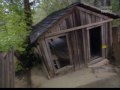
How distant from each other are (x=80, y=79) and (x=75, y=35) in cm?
268

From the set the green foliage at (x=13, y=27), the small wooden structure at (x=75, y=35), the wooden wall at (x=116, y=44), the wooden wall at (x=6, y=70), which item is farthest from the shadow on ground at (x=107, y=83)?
the green foliage at (x=13, y=27)

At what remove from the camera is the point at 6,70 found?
7648mm

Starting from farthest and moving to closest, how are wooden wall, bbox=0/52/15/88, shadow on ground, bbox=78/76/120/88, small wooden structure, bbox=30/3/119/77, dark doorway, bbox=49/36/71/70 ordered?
dark doorway, bbox=49/36/71/70 < small wooden structure, bbox=30/3/119/77 < shadow on ground, bbox=78/76/120/88 < wooden wall, bbox=0/52/15/88

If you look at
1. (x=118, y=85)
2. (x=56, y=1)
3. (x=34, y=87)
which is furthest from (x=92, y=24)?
(x=56, y=1)

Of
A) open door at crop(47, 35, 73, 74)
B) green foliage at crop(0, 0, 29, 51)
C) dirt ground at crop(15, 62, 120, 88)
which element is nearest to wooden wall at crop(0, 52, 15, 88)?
dirt ground at crop(15, 62, 120, 88)

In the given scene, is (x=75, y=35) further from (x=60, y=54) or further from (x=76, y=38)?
(x=60, y=54)

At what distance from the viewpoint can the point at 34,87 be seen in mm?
9961

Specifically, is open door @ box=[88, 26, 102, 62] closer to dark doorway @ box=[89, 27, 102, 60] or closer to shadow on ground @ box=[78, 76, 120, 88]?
dark doorway @ box=[89, 27, 102, 60]

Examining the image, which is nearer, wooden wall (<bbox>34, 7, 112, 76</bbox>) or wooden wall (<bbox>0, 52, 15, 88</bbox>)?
wooden wall (<bbox>0, 52, 15, 88</bbox>)

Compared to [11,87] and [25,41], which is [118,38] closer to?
[25,41]

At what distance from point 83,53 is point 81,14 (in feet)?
7.80

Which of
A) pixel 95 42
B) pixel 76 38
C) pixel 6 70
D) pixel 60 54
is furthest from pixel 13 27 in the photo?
pixel 95 42

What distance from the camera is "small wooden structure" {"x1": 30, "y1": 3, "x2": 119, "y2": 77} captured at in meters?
11.0

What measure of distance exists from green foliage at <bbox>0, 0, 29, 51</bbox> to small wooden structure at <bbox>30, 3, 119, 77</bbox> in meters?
0.93
